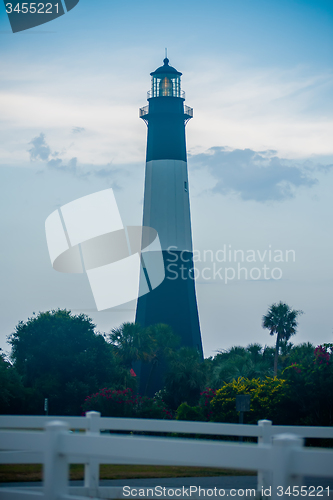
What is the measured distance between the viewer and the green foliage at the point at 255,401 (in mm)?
26703

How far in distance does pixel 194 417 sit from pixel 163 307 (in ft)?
44.8

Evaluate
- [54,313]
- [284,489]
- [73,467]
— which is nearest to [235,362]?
[54,313]

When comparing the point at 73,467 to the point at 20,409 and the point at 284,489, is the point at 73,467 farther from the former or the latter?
the point at 20,409

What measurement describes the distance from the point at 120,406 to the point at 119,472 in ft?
78.0

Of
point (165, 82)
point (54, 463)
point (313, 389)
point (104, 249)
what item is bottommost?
point (54, 463)

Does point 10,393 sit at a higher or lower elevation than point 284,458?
higher

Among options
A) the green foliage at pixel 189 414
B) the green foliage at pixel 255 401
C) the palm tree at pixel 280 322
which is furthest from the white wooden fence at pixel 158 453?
the palm tree at pixel 280 322

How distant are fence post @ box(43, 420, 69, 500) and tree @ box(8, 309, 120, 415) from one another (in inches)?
1271

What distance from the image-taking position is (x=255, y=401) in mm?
27578

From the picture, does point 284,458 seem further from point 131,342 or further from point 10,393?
point 131,342

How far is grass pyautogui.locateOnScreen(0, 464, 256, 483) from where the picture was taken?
26.8 ft

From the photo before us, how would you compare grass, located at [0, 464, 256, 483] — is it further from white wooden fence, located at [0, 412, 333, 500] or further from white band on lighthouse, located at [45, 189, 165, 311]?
white band on lighthouse, located at [45, 189, 165, 311]

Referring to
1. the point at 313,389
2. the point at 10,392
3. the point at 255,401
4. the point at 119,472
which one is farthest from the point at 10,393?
the point at 119,472

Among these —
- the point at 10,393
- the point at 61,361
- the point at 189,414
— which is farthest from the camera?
the point at 61,361
